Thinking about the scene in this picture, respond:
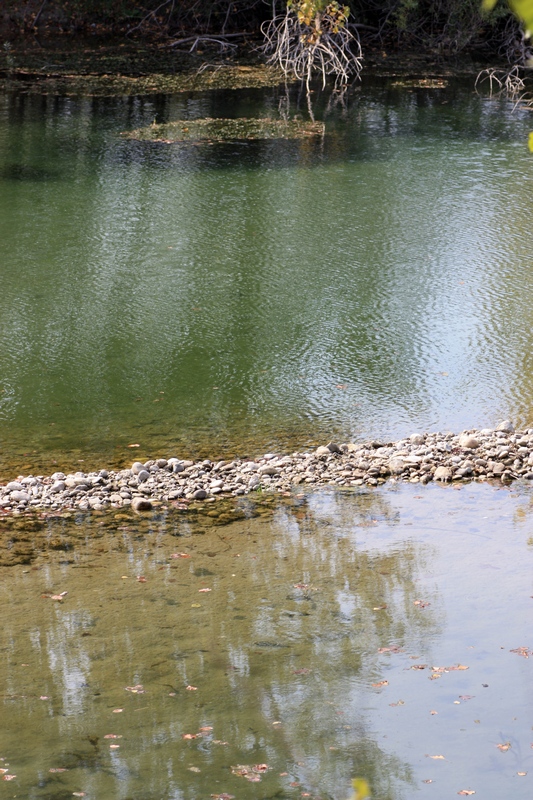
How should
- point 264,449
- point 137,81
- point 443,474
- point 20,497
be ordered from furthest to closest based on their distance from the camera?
1. point 137,81
2. point 264,449
3. point 443,474
4. point 20,497

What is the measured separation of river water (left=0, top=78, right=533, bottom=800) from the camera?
3439 mm

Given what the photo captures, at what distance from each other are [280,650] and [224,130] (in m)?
9.88

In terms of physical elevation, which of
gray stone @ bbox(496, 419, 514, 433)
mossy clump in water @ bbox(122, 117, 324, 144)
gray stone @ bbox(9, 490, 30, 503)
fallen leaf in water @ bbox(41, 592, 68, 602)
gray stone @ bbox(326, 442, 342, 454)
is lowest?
fallen leaf in water @ bbox(41, 592, 68, 602)

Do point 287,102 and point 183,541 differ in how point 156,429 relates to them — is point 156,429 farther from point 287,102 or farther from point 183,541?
point 287,102

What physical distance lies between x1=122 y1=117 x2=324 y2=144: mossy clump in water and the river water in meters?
0.40

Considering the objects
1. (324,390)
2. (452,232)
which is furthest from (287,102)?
(324,390)

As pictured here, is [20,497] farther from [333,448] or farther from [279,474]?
[333,448]

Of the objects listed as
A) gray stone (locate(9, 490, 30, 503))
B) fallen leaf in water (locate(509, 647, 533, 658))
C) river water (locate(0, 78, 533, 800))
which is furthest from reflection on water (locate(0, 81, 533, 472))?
fallen leaf in water (locate(509, 647, 533, 658))

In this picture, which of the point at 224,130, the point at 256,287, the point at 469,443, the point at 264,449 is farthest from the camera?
the point at 224,130

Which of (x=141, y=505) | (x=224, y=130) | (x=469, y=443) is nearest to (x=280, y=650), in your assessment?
(x=141, y=505)

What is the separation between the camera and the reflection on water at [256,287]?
625 cm

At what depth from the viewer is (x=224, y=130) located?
1278 centimetres

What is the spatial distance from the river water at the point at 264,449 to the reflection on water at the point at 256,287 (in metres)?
0.03

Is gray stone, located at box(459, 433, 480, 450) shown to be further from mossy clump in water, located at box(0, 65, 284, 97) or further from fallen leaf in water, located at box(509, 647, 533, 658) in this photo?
mossy clump in water, located at box(0, 65, 284, 97)
